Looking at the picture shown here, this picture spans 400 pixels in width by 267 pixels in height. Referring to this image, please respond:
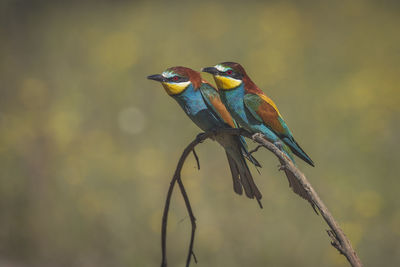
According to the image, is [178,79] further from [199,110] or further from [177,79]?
[199,110]

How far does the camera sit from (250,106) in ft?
5.48

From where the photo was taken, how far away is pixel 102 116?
3834 mm

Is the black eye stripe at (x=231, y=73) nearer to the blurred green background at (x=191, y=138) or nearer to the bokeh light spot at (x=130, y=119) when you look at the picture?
the blurred green background at (x=191, y=138)

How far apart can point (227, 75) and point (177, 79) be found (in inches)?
7.4

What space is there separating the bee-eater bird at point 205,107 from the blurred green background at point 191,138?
4.45 ft

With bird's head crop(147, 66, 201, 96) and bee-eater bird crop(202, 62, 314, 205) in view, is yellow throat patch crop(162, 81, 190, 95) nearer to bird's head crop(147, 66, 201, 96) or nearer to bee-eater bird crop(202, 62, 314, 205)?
bird's head crop(147, 66, 201, 96)

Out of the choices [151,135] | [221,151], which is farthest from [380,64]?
[151,135]

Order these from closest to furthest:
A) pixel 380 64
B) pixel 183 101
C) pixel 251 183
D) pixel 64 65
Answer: pixel 251 183
pixel 183 101
pixel 380 64
pixel 64 65

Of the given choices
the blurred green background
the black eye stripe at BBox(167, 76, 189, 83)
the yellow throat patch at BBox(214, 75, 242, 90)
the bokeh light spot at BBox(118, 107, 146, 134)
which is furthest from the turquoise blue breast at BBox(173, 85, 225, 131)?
the bokeh light spot at BBox(118, 107, 146, 134)

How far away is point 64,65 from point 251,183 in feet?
10.4

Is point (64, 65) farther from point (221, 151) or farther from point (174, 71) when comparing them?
point (174, 71)

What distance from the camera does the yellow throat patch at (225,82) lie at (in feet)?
5.27

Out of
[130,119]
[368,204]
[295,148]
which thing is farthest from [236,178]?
[130,119]

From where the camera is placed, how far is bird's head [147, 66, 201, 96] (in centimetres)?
167
